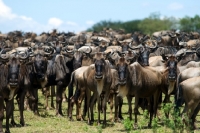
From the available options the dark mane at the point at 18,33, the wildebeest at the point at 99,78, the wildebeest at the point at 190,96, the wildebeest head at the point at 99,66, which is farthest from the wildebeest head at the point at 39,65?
the dark mane at the point at 18,33

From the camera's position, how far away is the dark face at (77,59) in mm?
18553

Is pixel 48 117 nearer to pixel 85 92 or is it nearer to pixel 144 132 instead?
pixel 85 92

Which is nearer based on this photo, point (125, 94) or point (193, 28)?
point (125, 94)

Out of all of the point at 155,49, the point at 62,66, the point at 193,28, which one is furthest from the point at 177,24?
the point at 62,66

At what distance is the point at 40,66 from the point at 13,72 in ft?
12.1

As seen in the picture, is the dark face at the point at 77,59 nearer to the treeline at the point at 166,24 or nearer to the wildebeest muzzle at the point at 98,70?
the wildebeest muzzle at the point at 98,70

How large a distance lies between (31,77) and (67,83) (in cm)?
174

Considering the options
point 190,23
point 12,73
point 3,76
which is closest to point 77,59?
point 3,76

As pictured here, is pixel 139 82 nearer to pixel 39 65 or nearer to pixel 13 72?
pixel 13 72

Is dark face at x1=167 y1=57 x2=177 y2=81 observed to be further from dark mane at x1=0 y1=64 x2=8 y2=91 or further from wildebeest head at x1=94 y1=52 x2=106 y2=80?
dark mane at x1=0 y1=64 x2=8 y2=91

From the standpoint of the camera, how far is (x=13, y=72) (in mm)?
13016

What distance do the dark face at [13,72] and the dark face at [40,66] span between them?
348 cm

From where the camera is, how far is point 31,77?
17031 mm

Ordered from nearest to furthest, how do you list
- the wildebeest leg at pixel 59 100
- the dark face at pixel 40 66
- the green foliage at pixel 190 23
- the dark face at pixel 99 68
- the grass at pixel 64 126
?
the grass at pixel 64 126
the dark face at pixel 99 68
the dark face at pixel 40 66
the wildebeest leg at pixel 59 100
the green foliage at pixel 190 23
